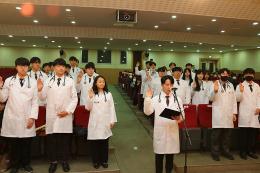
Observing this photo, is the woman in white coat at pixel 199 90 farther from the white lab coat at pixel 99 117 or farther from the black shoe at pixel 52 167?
the black shoe at pixel 52 167

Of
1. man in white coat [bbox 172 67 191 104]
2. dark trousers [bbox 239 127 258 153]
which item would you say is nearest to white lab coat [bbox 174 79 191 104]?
man in white coat [bbox 172 67 191 104]

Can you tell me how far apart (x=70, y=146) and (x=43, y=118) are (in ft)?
2.11

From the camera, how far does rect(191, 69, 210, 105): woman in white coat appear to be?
19.4ft

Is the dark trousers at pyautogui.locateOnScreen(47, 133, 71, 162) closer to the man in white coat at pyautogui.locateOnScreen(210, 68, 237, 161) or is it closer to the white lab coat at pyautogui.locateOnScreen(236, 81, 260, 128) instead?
the man in white coat at pyautogui.locateOnScreen(210, 68, 237, 161)

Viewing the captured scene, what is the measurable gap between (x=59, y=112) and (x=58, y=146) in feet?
1.71

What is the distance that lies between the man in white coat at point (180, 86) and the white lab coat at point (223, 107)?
0.93 meters

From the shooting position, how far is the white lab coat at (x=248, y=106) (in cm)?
450

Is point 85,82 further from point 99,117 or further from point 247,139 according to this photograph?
point 247,139

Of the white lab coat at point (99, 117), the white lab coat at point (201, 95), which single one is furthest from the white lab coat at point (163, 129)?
the white lab coat at point (201, 95)

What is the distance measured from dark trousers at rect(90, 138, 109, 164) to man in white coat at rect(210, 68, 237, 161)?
6.15ft

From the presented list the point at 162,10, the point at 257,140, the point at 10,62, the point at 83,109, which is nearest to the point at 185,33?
the point at 162,10

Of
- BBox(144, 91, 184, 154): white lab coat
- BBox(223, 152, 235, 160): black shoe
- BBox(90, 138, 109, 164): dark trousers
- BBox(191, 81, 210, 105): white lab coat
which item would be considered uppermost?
BBox(191, 81, 210, 105): white lab coat

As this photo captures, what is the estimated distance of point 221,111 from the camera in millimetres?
4398

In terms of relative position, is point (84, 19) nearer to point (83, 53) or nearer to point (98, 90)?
point (98, 90)
